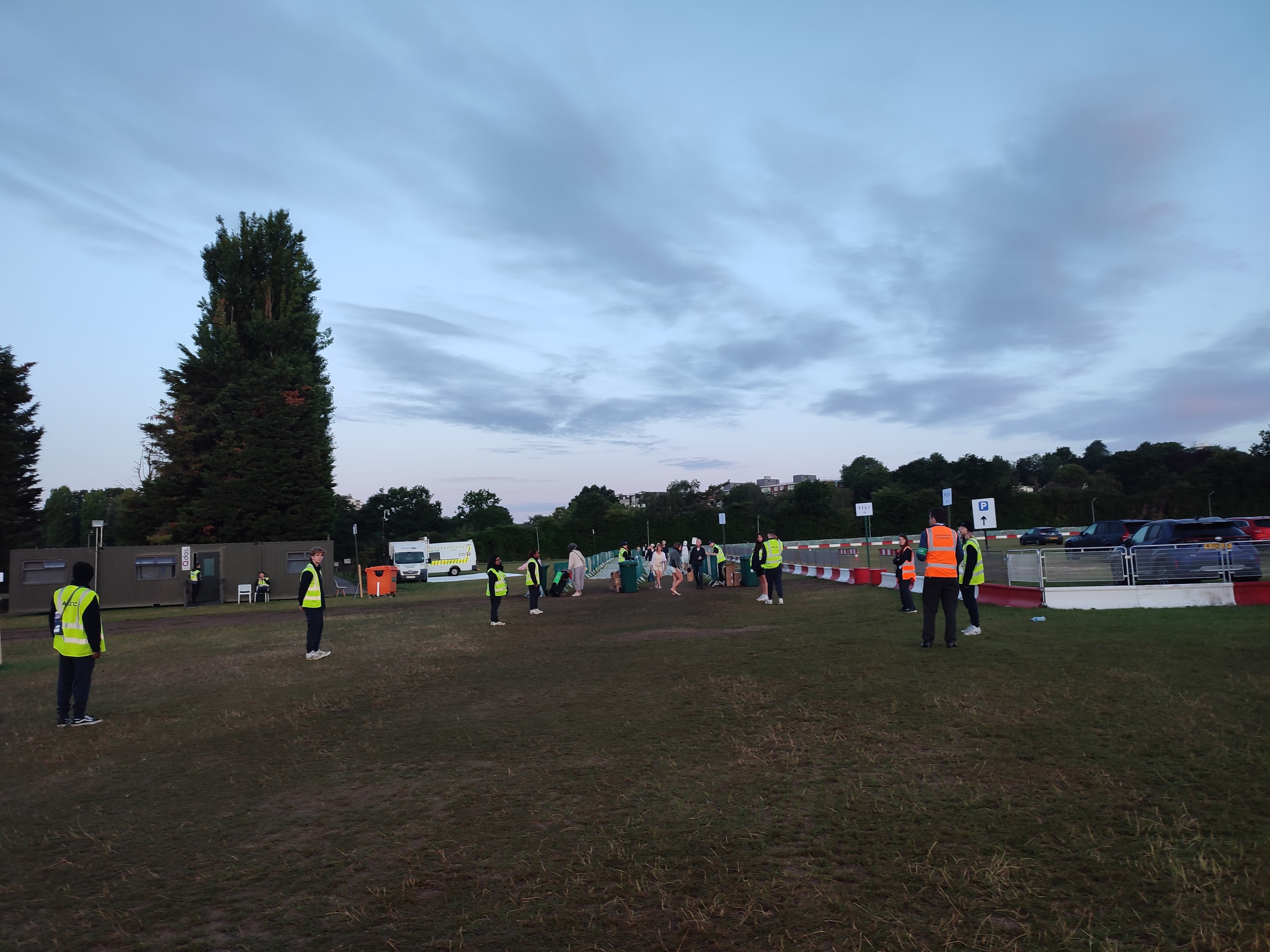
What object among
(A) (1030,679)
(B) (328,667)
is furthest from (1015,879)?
(B) (328,667)

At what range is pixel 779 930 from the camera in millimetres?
3506

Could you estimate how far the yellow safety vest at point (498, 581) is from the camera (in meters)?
17.7

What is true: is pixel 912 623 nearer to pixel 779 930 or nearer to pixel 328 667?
pixel 328 667

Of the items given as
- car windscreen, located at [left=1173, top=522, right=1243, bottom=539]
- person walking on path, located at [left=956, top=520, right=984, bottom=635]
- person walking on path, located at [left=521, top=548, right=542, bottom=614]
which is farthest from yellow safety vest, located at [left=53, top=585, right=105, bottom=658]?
car windscreen, located at [left=1173, top=522, right=1243, bottom=539]

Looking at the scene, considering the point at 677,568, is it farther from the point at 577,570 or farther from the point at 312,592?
the point at 312,592

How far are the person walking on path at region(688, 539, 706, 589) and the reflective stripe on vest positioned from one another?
17.0m

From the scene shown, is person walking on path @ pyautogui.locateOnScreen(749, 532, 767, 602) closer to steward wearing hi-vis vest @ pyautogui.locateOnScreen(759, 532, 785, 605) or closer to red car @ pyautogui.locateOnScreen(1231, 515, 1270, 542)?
steward wearing hi-vis vest @ pyautogui.locateOnScreen(759, 532, 785, 605)

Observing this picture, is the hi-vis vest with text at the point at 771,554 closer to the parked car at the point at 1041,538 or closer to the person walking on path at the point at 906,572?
the person walking on path at the point at 906,572

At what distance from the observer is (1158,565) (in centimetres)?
1527

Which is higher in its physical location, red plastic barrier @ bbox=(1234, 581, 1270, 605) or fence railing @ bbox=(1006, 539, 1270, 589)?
fence railing @ bbox=(1006, 539, 1270, 589)

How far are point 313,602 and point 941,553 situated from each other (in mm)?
10049

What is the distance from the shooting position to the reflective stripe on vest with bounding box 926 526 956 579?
11.0 meters

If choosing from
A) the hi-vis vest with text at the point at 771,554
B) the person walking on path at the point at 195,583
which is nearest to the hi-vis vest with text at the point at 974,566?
the hi-vis vest with text at the point at 771,554

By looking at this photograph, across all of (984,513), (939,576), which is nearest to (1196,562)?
(984,513)
